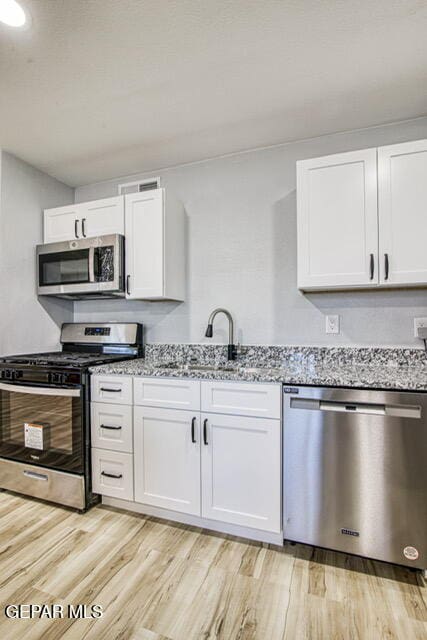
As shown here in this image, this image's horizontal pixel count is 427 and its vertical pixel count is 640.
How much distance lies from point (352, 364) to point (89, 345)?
201 cm

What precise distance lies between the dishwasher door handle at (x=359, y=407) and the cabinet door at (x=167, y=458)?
0.58 metres

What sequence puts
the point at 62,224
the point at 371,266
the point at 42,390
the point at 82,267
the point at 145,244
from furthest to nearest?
1. the point at 62,224
2. the point at 82,267
3. the point at 145,244
4. the point at 42,390
5. the point at 371,266

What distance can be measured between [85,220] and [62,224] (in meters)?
0.24

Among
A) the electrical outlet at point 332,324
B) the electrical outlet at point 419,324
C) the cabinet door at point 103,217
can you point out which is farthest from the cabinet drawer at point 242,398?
the cabinet door at point 103,217

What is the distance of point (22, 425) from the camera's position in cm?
221

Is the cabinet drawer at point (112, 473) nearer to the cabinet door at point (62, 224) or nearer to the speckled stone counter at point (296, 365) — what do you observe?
the speckled stone counter at point (296, 365)

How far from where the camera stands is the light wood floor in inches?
49.6

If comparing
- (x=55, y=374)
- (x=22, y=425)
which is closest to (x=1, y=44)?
(x=55, y=374)

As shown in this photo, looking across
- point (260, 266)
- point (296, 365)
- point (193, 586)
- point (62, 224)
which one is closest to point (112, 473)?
point (193, 586)

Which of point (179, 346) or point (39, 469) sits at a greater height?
point (179, 346)

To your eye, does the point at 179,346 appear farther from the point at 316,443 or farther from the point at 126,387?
the point at 316,443

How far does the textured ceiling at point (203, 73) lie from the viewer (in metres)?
1.38

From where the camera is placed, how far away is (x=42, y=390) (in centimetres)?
211

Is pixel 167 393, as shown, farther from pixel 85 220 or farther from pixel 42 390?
pixel 85 220
